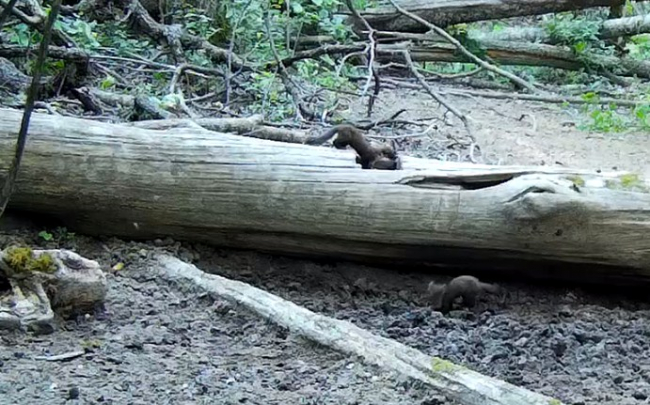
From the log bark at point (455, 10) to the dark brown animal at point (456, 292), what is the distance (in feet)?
18.6

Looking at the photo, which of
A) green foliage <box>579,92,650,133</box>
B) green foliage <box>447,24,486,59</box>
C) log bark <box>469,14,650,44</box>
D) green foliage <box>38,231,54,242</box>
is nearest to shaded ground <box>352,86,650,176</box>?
green foliage <box>579,92,650,133</box>

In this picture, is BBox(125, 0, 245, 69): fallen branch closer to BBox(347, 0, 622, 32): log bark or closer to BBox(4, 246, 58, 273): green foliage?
BBox(347, 0, 622, 32): log bark

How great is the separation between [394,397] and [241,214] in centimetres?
148

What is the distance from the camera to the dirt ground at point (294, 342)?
2.64 metres

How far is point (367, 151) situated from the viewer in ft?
13.5

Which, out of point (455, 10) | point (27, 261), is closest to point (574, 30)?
point (455, 10)

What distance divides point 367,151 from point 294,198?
1.66ft

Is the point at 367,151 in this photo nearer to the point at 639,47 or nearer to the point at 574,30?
the point at 574,30

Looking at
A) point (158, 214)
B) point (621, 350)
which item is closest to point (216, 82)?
point (158, 214)

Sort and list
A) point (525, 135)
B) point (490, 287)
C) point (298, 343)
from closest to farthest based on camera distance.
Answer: point (298, 343)
point (490, 287)
point (525, 135)

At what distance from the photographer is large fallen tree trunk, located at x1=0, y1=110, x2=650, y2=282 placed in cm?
361

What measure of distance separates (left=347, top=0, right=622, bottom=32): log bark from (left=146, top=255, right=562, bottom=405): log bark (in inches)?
222

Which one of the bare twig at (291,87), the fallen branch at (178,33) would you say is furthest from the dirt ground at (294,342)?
the fallen branch at (178,33)

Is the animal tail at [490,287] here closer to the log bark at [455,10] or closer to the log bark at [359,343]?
the log bark at [359,343]
